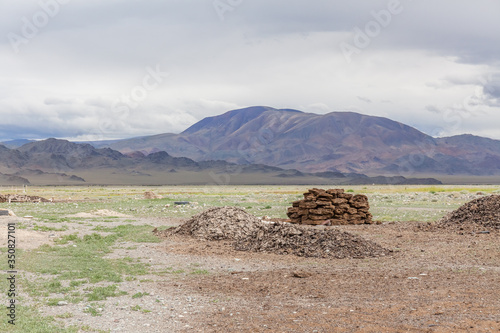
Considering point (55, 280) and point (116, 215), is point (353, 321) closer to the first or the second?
point (55, 280)

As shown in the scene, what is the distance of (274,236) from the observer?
62.4 ft

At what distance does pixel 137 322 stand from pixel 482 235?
15.9 m

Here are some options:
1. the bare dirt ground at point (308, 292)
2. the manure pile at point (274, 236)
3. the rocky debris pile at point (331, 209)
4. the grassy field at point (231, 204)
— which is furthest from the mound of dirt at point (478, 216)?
the manure pile at point (274, 236)

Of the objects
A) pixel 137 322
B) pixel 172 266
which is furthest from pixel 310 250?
pixel 137 322

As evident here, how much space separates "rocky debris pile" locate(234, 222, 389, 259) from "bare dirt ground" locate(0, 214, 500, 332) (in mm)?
478

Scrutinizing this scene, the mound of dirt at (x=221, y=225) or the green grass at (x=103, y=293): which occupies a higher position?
the mound of dirt at (x=221, y=225)

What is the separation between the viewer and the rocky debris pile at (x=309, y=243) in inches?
680

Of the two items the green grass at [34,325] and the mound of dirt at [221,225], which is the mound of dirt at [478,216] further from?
the green grass at [34,325]

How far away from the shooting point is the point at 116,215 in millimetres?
32875

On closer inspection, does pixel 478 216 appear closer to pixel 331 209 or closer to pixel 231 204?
pixel 331 209

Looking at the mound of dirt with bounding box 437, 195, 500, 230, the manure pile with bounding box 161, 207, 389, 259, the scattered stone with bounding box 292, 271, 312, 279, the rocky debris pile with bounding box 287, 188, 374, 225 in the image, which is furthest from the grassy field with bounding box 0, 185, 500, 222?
the scattered stone with bounding box 292, 271, 312, 279

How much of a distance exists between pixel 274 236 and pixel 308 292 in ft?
23.6

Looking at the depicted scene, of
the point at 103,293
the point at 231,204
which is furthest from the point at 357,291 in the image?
the point at 231,204

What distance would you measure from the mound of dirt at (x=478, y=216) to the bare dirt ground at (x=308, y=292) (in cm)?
343
